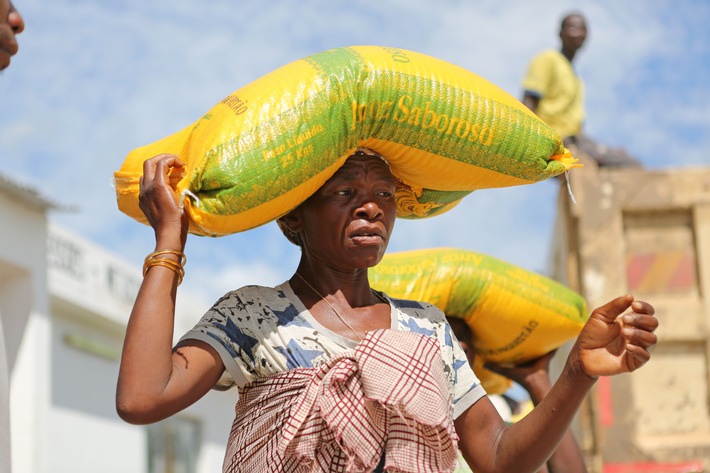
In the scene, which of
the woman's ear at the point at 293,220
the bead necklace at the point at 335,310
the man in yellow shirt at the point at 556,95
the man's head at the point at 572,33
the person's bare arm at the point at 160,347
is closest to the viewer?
the person's bare arm at the point at 160,347

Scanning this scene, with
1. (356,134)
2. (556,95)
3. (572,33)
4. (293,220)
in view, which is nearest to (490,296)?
(293,220)

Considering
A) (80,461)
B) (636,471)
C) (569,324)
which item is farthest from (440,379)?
(80,461)

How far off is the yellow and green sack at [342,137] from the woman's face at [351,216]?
0.05 metres

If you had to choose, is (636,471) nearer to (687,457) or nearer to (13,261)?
(687,457)

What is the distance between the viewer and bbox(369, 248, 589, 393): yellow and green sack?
11.4 feet

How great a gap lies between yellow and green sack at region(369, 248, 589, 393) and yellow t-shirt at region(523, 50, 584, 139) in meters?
2.86

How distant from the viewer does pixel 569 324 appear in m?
3.66

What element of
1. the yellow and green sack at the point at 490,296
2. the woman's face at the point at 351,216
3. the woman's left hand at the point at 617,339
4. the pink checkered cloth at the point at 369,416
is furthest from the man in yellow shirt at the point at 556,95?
the pink checkered cloth at the point at 369,416

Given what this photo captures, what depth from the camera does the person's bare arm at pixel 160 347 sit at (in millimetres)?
2064

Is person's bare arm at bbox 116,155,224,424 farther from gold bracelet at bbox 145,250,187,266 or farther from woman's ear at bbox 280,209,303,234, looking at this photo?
woman's ear at bbox 280,209,303,234

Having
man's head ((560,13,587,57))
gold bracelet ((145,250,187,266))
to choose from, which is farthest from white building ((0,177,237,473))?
Answer: gold bracelet ((145,250,187,266))

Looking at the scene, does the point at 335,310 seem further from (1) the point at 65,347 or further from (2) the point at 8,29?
(1) the point at 65,347

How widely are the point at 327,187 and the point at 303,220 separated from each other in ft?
0.37

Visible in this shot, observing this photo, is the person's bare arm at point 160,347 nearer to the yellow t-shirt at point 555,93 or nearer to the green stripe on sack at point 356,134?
the green stripe on sack at point 356,134
